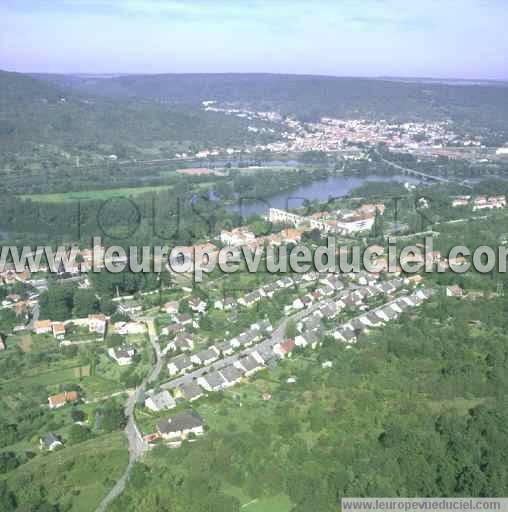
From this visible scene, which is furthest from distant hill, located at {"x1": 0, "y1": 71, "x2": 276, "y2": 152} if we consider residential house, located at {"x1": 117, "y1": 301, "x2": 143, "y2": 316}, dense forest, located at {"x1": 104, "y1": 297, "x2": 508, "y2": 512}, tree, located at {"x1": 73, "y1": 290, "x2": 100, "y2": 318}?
dense forest, located at {"x1": 104, "y1": 297, "x2": 508, "y2": 512}

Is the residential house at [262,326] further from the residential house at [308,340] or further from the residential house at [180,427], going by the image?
Answer: the residential house at [180,427]

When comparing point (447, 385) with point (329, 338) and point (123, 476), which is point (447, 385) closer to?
point (329, 338)

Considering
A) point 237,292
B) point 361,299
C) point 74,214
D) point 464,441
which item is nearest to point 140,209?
point 74,214

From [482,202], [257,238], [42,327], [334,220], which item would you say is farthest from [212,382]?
[482,202]

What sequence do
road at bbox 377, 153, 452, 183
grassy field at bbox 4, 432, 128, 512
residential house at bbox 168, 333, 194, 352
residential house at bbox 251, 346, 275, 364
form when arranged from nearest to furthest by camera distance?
grassy field at bbox 4, 432, 128, 512
residential house at bbox 251, 346, 275, 364
residential house at bbox 168, 333, 194, 352
road at bbox 377, 153, 452, 183

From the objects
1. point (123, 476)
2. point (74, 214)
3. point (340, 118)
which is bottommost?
point (123, 476)

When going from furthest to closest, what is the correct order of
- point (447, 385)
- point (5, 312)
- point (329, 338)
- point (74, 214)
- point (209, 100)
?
point (209, 100)
point (74, 214)
point (5, 312)
point (329, 338)
point (447, 385)

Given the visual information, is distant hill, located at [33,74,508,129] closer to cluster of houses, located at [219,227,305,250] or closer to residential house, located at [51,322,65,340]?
cluster of houses, located at [219,227,305,250]
